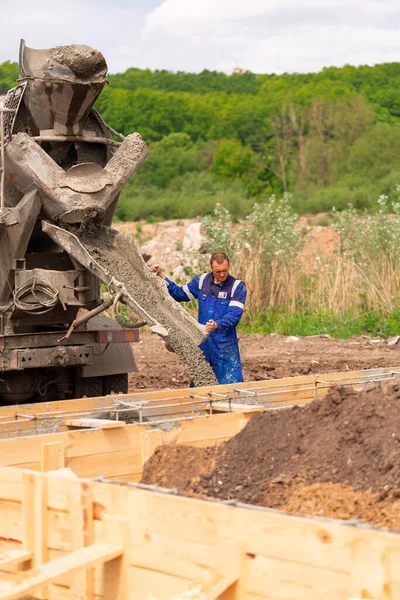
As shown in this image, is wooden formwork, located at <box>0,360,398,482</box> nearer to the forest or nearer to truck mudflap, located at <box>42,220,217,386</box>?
truck mudflap, located at <box>42,220,217,386</box>

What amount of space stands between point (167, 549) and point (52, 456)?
1526mm

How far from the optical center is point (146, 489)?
4137mm

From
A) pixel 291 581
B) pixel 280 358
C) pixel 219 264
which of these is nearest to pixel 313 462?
pixel 291 581

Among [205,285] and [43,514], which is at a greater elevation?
[205,285]

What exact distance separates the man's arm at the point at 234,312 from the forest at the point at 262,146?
77.5ft

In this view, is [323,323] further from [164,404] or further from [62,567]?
[62,567]

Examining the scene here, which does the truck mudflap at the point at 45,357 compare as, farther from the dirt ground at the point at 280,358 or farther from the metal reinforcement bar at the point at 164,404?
the dirt ground at the point at 280,358

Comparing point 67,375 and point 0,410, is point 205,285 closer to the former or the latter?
point 67,375

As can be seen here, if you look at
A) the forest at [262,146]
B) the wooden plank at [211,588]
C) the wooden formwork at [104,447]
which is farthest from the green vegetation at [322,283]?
the forest at [262,146]

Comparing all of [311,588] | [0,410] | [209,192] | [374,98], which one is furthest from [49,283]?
[374,98]

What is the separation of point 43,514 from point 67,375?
4.48m

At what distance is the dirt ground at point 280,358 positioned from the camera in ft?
38.7

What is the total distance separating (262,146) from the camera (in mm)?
56344

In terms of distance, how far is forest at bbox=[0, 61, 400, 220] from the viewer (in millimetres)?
37375
